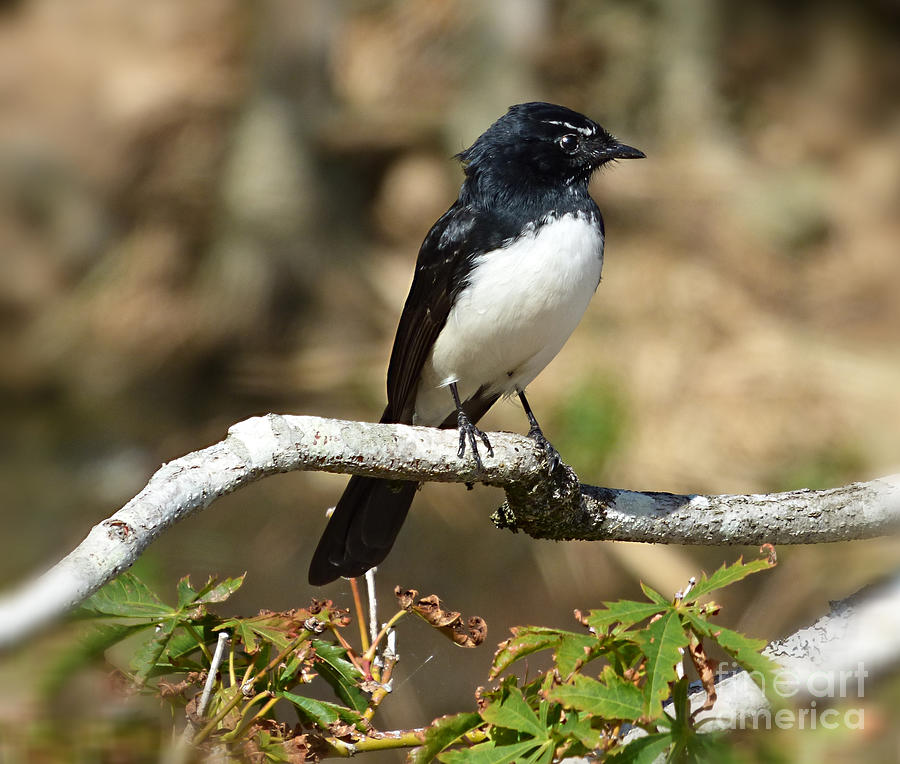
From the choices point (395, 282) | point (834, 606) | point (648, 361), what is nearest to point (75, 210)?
point (395, 282)

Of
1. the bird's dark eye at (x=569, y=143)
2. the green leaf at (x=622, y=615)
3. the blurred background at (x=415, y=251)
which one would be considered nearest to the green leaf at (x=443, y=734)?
the green leaf at (x=622, y=615)

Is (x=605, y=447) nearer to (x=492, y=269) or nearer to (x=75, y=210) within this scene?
(x=492, y=269)

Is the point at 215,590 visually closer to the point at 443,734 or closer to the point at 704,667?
the point at 443,734

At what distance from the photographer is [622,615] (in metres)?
1.70

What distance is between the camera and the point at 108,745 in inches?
45.1

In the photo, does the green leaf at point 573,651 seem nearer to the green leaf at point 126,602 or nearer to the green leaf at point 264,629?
the green leaf at point 264,629

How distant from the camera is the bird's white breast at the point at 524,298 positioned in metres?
3.29

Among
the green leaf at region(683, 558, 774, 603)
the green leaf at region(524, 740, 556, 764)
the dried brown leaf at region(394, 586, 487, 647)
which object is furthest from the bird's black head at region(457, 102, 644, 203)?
the green leaf at region(524, 740, 556, 764)

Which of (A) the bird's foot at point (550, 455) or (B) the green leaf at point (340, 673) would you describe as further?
(A) the bird's foot at point (550, 455)

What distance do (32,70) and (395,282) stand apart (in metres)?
3.78

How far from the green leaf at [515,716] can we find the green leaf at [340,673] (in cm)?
30

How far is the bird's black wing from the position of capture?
135 inches

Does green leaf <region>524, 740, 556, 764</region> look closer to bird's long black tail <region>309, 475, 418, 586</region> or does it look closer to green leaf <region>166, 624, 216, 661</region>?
green leaf <region>166, 624, 216, 661</region>

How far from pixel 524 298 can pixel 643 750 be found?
1.90 meters
